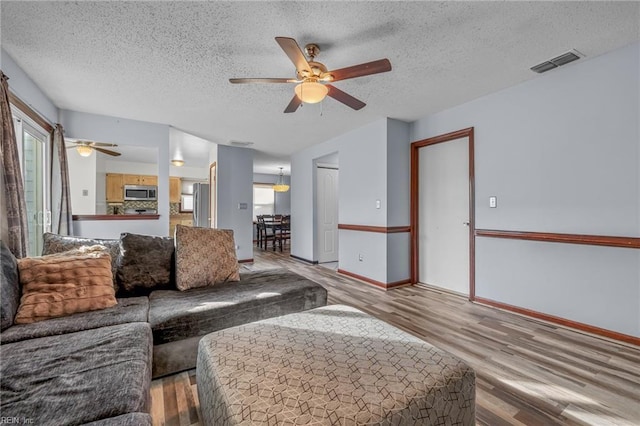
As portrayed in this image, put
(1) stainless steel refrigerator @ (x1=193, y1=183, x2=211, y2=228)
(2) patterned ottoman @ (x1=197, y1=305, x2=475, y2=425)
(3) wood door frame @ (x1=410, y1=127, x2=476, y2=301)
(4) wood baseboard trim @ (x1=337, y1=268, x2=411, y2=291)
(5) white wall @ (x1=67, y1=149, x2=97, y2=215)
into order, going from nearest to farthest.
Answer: (2) patterned ottoman @ (x1=197, y1=305, x2=475, y2=425), (3) wood door frame @ (x1=410, y1=127, x2=476, y2=301), (4) wood baseboard trim @ (x1=337, y1=268, x2=411, y2=291), (5) white wall @ (x1=67, y1=149, x2=97, y2=215), (1) stainless steel refrigerator @ (x1=193, y1=183, x2=211, y2=228)

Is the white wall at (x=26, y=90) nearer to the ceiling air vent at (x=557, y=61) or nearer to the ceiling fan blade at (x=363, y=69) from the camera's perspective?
the ceiling fan blade at (x=363, y=69)

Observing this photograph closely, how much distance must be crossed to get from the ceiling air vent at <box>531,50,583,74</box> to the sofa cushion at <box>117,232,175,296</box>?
12.0 ft

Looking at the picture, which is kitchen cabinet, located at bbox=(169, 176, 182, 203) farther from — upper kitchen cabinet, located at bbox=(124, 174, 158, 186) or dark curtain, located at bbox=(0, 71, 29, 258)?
dark curtain, located at bbox=(0, 71, 29, 258)

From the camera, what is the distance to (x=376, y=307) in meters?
3.09

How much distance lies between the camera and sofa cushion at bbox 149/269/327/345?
1.73m

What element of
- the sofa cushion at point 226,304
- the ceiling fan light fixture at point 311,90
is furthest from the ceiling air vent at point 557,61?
the sofa cushion at point 226,304

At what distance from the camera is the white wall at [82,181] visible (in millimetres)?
5387

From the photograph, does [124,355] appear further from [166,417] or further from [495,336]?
[495,336]

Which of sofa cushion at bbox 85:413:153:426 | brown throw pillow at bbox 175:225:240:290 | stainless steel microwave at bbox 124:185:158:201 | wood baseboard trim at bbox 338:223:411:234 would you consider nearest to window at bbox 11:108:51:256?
brown throw pillow at bbox 175:225:240:290

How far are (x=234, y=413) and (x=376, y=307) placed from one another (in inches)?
94.4

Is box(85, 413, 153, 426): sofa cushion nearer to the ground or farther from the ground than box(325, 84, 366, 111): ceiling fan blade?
nearer to the ground

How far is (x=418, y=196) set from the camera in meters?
4.05

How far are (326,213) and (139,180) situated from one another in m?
4.83

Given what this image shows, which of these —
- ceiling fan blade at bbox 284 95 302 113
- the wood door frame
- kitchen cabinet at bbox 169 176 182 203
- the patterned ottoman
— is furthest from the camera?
kitchen cabinet at bbox 169 176 182 203
